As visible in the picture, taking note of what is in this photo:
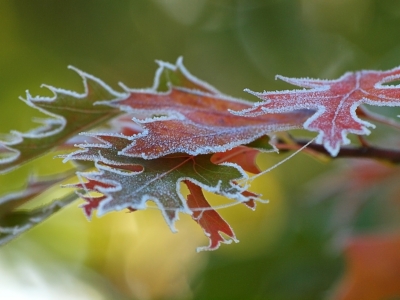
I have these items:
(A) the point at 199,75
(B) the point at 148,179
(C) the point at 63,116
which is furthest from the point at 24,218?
(A) the point at 199,75

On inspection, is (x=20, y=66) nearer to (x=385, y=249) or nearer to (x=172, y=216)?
(x=385, y=249)

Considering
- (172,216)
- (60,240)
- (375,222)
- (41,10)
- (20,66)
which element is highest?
(41,10)

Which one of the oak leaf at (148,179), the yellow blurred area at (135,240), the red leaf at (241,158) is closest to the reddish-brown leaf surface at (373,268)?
the red leaf at (241,158)

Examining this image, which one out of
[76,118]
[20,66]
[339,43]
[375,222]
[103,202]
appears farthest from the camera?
[339,43]

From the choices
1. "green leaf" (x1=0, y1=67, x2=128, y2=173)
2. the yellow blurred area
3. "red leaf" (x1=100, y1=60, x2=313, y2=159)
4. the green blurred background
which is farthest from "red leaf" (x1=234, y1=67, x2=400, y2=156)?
A: the yellow blurred area

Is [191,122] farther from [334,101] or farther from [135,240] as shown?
[135,240]

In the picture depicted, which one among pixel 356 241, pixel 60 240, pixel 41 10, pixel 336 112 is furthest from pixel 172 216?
pixel 41 10
